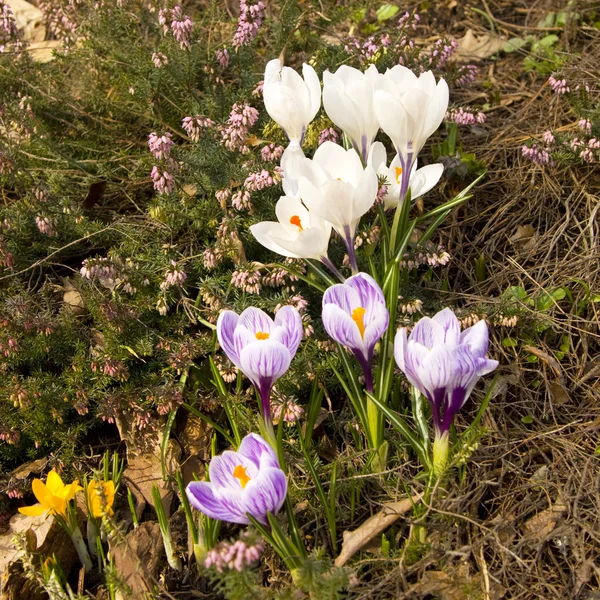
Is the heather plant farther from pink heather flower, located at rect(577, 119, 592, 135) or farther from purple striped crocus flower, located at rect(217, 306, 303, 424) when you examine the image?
pink heather flower, located at rect(577, 119, 592, 135)

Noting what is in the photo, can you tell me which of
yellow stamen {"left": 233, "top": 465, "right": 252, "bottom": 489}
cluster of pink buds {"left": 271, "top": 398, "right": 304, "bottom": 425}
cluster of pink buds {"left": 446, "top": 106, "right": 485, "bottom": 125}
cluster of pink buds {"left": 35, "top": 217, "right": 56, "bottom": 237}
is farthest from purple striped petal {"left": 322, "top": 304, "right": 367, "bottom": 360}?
cluster of pink buds {"left": 446, "top": 106, "right": 485, "bottom": 125}

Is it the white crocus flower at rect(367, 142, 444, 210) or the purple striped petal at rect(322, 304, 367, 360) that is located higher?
the white crocus flower at rect(367, 142, 444, 210)

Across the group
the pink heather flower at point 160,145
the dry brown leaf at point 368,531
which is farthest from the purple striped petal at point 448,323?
the pink heather flower at point 160,145

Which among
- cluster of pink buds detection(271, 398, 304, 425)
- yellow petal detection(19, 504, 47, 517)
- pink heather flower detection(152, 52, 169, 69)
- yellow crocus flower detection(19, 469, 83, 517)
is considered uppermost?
pink heather flower detection(152, 52, 169, 69)

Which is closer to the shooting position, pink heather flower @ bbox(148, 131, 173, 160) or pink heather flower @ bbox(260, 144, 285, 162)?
pink heather flower @ bbox(148, 131, 173, 160)

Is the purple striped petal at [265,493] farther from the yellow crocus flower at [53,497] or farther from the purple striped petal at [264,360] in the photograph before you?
the yellow crocus flower at [53,497]

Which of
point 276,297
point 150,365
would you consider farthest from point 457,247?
point 150,365
